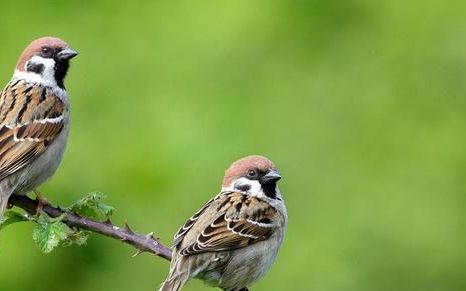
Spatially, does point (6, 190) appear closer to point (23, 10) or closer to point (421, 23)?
point (23, 10)

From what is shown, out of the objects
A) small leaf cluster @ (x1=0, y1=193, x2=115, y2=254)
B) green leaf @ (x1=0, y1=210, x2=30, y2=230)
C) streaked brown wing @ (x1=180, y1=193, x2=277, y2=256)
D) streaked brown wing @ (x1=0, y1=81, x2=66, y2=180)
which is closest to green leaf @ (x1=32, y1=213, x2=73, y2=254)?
small leaf cluster @ (x1=0, y1=193, x2=115, y2=254)

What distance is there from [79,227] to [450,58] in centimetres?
691

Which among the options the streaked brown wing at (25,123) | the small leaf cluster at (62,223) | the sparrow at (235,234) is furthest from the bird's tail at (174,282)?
the streaked brown wing at (25,123)

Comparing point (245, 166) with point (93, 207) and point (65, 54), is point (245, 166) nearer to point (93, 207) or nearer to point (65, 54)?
point (65, 54)

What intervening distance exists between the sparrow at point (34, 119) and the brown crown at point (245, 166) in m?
0.88

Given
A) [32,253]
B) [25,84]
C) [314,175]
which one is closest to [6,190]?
[25,84]

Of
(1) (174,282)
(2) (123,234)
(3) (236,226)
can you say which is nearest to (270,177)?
(3) (236,226)

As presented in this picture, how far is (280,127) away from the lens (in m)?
10.8

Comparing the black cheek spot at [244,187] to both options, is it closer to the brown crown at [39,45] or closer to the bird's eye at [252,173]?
the bird's eye at [252,173]

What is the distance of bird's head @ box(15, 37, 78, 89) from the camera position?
679cm

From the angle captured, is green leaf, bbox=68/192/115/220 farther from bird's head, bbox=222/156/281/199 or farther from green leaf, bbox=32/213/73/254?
bird's head, bbox=222/156/281/199

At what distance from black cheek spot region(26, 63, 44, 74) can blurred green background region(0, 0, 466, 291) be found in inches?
106

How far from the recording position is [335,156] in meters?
10.6

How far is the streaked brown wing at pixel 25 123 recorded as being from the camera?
6.42 metres
